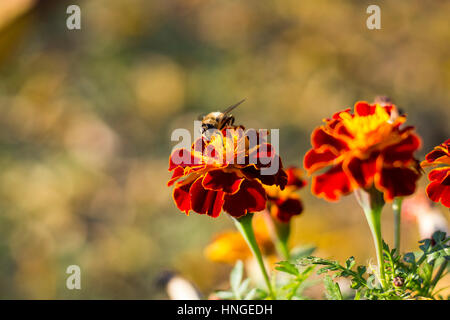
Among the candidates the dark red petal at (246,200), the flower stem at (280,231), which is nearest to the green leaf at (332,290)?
the dark red petal at (246,200)

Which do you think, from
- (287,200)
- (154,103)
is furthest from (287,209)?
(154,103)

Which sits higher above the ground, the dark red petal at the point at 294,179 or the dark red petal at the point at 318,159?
the dark red petal at the point at 294,179

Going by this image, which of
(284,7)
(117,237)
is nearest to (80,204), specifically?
(117,237)

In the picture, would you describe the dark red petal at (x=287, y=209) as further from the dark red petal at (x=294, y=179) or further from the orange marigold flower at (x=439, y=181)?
the orange marigold flower at (x=439, y=181)

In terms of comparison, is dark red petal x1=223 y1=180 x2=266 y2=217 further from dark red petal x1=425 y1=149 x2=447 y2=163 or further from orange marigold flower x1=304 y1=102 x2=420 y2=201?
dark red petal x1=425 y1=149 x2=447 y2=163

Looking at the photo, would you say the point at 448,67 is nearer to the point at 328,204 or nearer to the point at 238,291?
the point at 328,204
